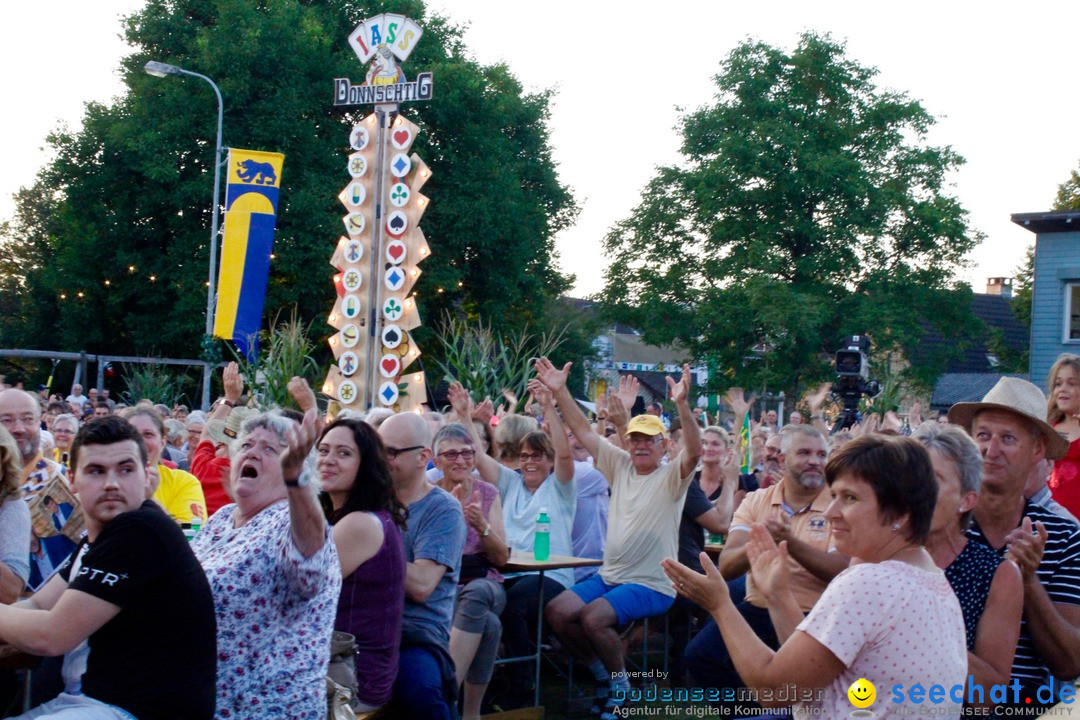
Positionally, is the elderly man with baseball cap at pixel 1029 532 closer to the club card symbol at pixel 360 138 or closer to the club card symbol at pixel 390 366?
the club card symbol at pixel 390 366

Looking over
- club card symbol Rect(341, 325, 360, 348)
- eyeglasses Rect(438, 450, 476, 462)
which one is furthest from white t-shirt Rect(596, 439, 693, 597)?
club card symbol Rect(341, 325, 360, 348)

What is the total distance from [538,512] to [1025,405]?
394 cm

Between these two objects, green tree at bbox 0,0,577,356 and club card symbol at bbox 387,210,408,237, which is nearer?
club card symbol at bbox 387,210,408,237

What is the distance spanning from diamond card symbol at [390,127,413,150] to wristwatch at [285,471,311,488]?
35.6ft

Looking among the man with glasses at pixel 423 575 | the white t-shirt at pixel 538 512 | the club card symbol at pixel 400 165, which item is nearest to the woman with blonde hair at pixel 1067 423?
the man with glasses at pixel 423 575

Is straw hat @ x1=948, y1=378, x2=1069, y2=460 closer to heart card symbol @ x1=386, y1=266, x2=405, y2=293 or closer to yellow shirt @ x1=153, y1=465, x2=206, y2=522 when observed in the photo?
yellow shirt @ x1=153, y1=465, x2=206, y2=522

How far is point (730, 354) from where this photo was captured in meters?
33.9

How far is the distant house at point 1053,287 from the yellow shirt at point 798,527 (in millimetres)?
22684

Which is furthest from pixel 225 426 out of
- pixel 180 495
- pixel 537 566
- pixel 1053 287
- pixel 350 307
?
pixel 1053 287

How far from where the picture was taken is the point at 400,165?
44.5 feet

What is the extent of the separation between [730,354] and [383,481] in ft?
99.7

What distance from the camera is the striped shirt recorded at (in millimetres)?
3676

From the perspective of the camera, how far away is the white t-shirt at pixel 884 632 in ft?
8.71

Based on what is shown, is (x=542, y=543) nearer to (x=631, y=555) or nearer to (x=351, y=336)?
(x=631, y=555)
